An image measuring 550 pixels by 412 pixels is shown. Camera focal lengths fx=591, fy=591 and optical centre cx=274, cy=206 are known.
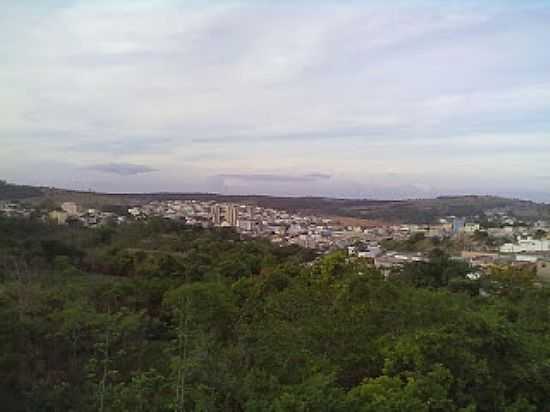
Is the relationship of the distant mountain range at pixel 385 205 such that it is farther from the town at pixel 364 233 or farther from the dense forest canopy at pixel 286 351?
the dense forest canopy at pixel 286 351

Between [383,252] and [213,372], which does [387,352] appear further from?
[383,252]

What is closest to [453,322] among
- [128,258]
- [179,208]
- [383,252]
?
[128,258]

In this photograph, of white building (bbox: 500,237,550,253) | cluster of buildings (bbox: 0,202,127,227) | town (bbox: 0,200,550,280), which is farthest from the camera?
white building (bbox: 500,237,550,253)

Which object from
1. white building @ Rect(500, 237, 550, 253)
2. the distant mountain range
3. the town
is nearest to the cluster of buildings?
the town

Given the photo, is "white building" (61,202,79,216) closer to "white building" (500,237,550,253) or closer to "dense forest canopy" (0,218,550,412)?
"white building" (500,237,550,253)

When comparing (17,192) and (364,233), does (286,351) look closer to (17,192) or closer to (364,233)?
(17,192)

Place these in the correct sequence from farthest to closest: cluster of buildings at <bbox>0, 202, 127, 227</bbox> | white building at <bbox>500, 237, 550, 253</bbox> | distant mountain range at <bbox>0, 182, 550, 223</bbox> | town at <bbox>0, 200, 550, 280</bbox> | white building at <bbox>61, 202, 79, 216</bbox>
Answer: distant mountain range at <bbox>0, 182, 550, 223</bbox> → white building at <bbox>61, 202, 79, 216</bbox> → white building at <bbox>500, 237, 550, 253</bbox> → town at <bbox>0, 200, 550, 280</bbox> → cluster of buildings at <bbox>0, 202, 127, 227</bbox>

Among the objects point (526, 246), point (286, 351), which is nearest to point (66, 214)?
point (526, 246)
